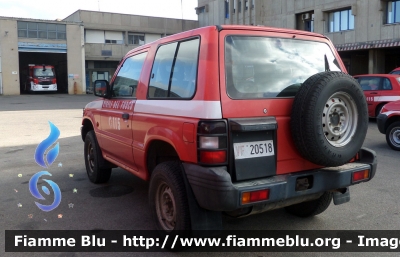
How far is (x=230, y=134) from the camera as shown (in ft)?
10.3

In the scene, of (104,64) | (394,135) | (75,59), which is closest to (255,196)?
(394,135)

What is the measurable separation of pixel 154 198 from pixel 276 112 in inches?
58.2


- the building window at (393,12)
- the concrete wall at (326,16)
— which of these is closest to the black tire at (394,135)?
the concrete wall at (326,16)

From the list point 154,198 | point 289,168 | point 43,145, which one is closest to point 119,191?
point 43,145

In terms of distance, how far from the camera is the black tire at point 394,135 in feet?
28.0

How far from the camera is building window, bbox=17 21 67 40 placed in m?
36.8

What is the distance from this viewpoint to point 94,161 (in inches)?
232

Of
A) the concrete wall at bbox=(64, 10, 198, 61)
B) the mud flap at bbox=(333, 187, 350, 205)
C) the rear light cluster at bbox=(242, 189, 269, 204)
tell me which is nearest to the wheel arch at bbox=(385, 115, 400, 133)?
the mud flap at bbox=(333, 187, 350, 205)

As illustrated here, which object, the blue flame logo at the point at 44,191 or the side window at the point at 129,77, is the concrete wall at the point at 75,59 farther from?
the side window at the point at 129,77

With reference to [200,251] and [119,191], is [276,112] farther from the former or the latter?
[119,191]

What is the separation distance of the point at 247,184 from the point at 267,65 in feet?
3.67

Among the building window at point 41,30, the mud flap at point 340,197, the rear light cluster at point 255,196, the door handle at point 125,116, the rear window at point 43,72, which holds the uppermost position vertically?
the building window at point 41,30

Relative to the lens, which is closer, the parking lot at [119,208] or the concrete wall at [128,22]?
the parking lot at [119,208]

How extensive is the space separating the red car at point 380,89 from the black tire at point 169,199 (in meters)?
10.7
